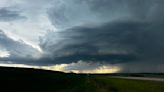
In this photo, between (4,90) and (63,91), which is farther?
(63,91)

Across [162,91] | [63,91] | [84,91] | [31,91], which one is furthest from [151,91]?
[31,91]

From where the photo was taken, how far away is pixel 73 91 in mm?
50469

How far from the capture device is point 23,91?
48125 millimetres

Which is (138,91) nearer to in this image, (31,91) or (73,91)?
(73,91)

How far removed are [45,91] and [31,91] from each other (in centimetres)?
250

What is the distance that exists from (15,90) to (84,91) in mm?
11111

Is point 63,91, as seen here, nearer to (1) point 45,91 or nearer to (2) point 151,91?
(1) point 45,91

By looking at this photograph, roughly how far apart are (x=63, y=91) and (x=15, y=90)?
7.87m

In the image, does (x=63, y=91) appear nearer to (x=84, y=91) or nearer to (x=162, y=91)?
(x=84, y=91)

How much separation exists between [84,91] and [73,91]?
2.01 m

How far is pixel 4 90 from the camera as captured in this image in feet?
156

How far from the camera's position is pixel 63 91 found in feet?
167

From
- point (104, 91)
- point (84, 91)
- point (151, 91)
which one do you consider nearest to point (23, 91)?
point (84, 91)

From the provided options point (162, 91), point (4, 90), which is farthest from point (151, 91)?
point (4, 90)
